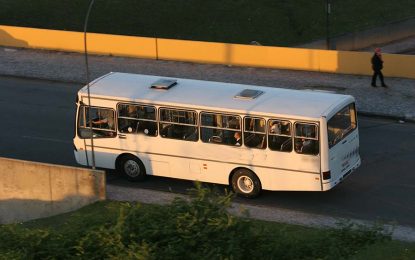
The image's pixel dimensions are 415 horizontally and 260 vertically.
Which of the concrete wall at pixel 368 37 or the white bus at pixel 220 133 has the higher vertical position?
the white bus at pixel 220 133

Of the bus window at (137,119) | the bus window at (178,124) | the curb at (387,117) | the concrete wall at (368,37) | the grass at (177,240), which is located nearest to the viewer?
the grass at (177,240)

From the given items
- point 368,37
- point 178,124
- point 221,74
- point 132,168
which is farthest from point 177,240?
point 368,37

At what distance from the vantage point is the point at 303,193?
72.5 feet

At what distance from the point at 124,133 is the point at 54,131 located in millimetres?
5661

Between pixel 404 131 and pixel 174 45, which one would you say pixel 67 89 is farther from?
pixel 404 131

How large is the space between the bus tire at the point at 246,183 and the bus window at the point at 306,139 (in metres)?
1.42

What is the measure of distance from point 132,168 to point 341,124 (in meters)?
5.66

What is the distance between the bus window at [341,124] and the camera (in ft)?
67.5

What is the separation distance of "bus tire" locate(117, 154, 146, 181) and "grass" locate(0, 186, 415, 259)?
805 cm

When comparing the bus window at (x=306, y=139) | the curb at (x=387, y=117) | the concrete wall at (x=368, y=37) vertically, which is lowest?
the concrete wall at (x=368, y=37)

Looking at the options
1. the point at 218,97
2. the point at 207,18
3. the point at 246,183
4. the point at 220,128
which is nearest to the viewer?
the point at 220,128

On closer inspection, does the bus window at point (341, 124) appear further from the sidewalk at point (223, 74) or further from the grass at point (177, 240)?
the sidewalk at point (223, 74)

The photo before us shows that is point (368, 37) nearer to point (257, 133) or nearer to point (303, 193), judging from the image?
point (303, 193)

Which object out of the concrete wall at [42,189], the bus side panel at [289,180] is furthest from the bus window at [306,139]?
the concrete wall at [42,189]
